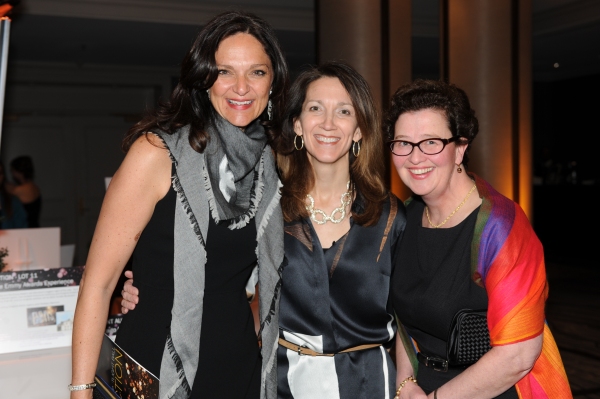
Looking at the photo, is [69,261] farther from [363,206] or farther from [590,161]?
[590,161]

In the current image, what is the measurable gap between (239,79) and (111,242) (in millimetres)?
583

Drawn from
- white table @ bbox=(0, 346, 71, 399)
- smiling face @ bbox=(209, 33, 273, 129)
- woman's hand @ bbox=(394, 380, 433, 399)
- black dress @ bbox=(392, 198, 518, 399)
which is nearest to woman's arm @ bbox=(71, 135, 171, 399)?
smiling face @ bbox=(209, 33, 273, 129)

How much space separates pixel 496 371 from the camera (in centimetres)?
159

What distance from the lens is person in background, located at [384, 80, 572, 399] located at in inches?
61.8

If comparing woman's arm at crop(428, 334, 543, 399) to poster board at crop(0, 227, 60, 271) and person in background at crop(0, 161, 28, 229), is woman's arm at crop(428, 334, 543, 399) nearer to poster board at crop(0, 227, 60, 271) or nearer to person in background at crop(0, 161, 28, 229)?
poster board at crop(0, 227, 60, 271)

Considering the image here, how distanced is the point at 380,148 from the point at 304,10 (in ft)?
19.9

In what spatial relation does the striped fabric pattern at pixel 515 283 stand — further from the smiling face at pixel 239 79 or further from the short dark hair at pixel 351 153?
the smiling face at pixel 239 79

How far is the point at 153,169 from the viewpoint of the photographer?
160 cm

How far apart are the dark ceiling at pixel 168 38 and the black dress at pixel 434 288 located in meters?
6.30

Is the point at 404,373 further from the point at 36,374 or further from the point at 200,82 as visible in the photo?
the point at 36,374

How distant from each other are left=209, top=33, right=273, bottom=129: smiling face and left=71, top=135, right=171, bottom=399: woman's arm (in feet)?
0.87

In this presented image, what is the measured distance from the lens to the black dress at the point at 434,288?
5.50 ft

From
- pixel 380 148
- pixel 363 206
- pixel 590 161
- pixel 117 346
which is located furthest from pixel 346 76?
pixel 590 161

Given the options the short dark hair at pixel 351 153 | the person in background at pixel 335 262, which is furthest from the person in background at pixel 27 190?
the person in background at pixel 335 262
